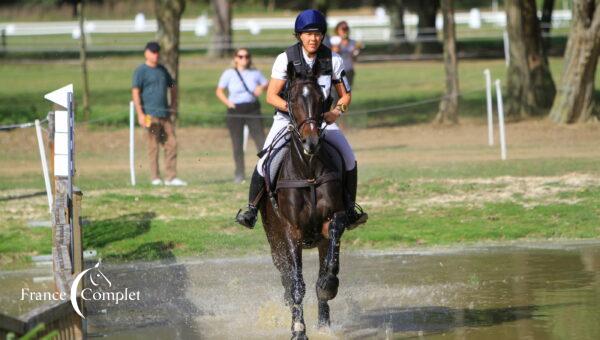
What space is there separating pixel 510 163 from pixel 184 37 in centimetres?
4825

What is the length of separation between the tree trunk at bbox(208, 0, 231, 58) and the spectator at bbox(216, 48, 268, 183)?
31628 millimetres

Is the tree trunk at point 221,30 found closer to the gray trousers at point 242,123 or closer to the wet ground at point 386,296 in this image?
the gray trousers at point 242,123

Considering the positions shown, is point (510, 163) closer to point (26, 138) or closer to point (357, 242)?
point (357, 242)

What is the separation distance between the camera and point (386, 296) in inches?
467

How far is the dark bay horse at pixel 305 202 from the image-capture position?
31.6 ft

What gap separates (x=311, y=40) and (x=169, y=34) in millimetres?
21471

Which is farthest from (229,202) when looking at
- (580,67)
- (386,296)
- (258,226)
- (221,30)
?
(221,30)

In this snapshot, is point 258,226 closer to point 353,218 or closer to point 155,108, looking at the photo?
point 155,108

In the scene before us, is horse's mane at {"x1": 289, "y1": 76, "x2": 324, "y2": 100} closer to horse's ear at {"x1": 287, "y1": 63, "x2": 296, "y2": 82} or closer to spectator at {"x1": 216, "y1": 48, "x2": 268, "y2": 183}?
horse's ear at {"x1": 287, "y1": 63, "x2": 296, "y2": 82}

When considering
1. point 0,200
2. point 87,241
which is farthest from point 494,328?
point 0,200

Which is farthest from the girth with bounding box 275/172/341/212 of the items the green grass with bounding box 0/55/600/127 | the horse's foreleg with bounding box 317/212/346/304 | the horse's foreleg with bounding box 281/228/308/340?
the green grass with bounding box 0/55/600/127

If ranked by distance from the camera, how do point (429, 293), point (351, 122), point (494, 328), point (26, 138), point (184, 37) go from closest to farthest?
point (494, 328) → point (429, 293) → point (26, 138) → point (351, 122) → point (184, 37)

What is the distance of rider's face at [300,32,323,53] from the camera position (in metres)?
10.0

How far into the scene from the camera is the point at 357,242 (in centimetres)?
1550
